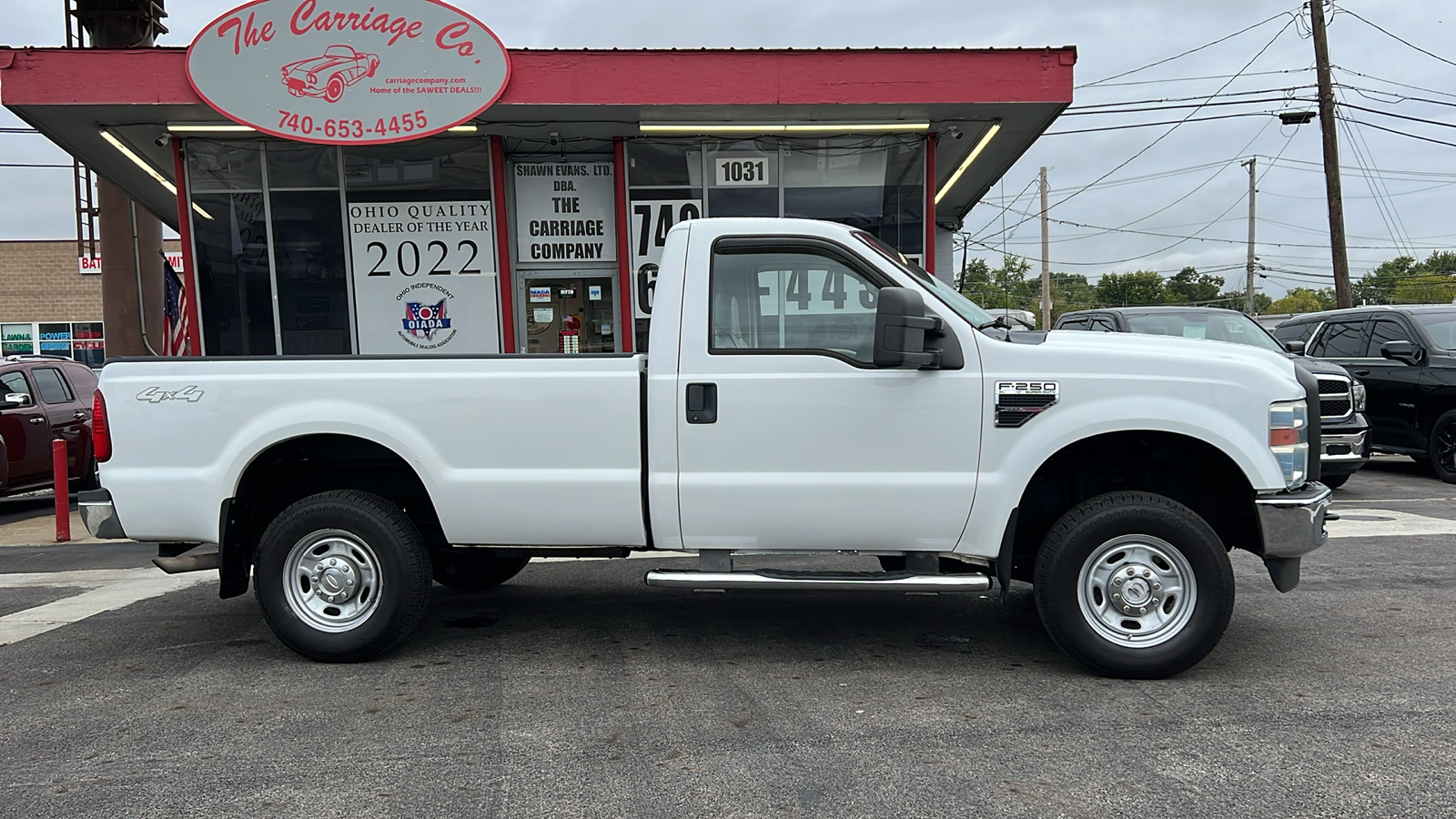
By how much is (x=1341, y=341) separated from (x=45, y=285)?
40.0 metres

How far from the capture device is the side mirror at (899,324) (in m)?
4.30

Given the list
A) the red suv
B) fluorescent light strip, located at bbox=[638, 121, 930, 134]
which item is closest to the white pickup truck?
fluorescent light strip, located at bbox=[638, 121, 930, 134]

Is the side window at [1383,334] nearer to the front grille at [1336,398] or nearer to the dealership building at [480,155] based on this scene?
the front grille at [1336,398]

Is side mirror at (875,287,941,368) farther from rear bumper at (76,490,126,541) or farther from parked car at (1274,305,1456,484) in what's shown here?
parked car at (1274,305,1456,484)

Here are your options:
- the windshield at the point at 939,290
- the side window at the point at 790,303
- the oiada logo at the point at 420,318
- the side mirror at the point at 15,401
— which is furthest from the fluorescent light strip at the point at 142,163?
the windshield at the point at 939,290

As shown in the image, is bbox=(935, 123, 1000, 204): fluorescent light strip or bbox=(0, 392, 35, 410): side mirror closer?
bbox=(0, 392, 35, 410): side mirror

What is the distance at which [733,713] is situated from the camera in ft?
13.8

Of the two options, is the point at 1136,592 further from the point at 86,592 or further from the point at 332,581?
the point at 86,592

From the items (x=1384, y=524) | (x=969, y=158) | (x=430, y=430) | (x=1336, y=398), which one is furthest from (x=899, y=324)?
(x=969, y=158)

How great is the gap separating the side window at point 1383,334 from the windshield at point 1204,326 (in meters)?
1.95

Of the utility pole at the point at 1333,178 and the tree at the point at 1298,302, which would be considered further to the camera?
the tree at the point at 1298,302

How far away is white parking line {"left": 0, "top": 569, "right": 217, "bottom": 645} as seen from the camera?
6.00 m

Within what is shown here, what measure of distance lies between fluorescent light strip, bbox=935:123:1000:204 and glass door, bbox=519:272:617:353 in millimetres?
4730

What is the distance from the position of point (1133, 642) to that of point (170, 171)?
504 inches
